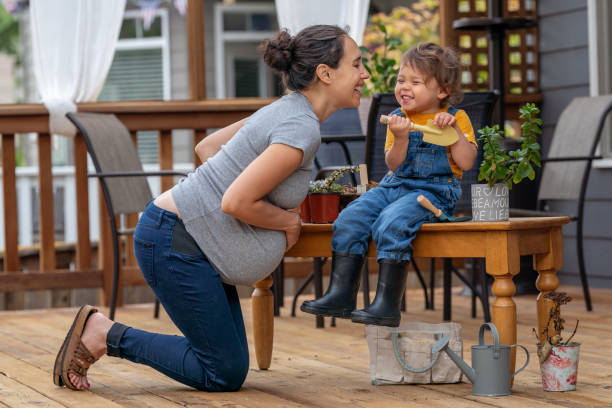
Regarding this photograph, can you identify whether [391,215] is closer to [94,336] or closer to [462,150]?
[462,150]

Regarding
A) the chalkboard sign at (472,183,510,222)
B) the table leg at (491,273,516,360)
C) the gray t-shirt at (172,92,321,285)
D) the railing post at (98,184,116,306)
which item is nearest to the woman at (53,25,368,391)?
the gray t-shirt at (172,92,321,285)

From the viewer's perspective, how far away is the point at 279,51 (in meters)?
2.54

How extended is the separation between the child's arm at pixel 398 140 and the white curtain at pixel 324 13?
274 cm

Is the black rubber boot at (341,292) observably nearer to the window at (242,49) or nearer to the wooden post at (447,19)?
the wooden post at (447,19)

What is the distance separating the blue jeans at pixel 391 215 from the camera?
8.40 feet

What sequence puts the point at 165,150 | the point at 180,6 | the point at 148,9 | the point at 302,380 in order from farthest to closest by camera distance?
the point at 148,9 < the point at 180,6 < the point at 165,150 < the point at 302,380

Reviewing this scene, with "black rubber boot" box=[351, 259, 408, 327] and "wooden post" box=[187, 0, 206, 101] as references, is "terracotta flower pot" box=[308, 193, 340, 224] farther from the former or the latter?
"wooden post" box=[187, 0, 206, 101]

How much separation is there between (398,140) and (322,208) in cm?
33

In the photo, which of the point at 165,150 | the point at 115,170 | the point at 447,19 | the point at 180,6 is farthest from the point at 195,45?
the point at 180,6

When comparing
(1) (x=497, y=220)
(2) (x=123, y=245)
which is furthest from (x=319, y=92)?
(2) (x=123, y=245)

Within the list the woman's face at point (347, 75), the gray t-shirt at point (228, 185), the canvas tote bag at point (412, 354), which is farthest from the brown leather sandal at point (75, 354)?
the woman's face at point (347, 75)

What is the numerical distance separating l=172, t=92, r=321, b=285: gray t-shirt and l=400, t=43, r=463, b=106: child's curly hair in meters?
0.36

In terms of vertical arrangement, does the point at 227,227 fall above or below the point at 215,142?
below

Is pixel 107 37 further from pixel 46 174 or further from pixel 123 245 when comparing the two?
pixel 123 245
